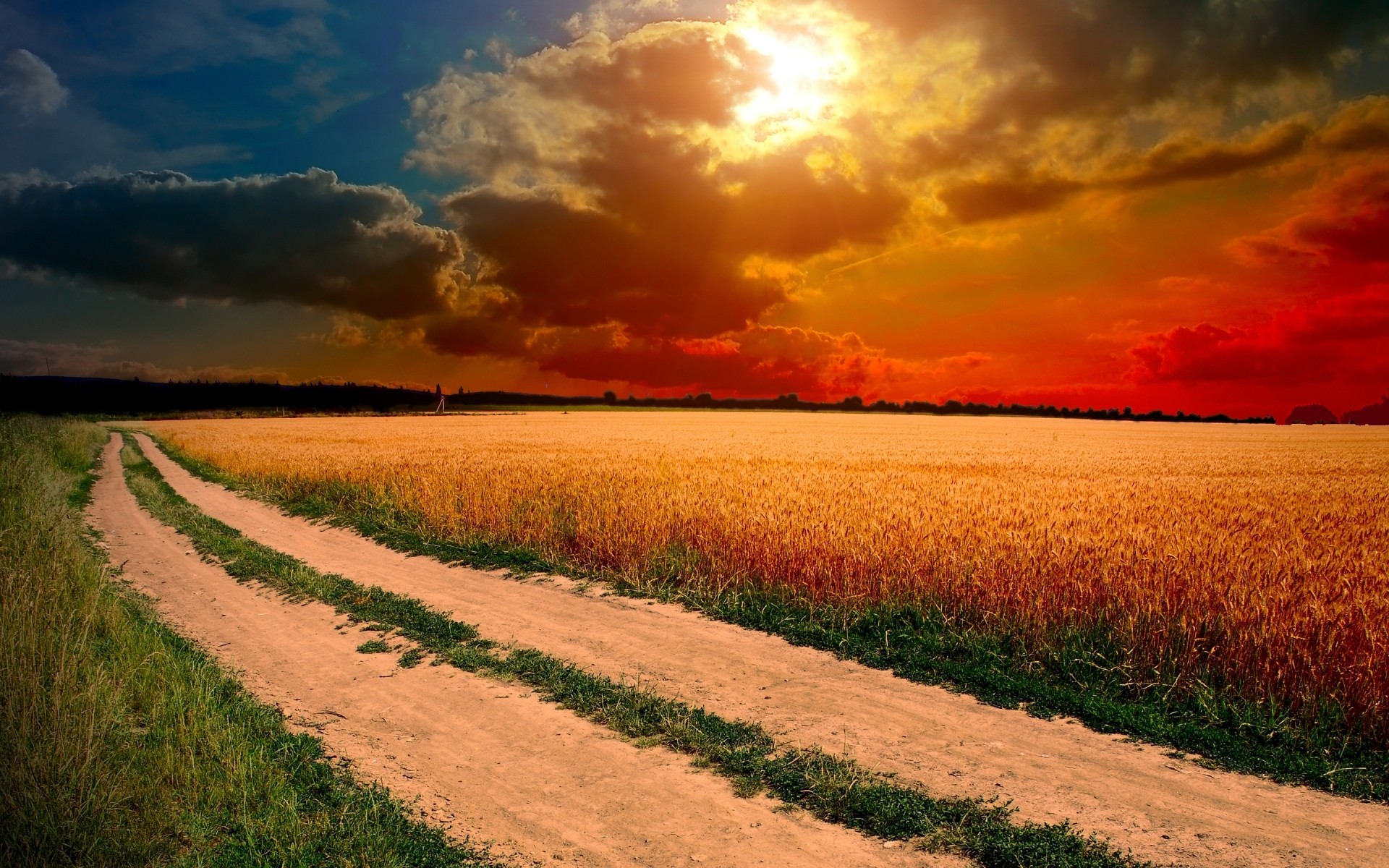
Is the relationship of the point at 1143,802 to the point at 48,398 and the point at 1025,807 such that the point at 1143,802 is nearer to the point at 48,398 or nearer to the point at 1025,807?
the point at 1025,807

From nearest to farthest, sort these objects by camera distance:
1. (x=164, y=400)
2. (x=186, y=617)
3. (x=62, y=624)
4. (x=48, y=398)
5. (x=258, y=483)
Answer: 1. (x=62, y=624)
2. (x=186, y=617)
3. (x=258, y=483)
4. (x=48, y=398)
5. (x=164, y=400)

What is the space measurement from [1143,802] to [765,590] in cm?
625

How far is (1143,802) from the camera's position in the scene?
5.75 meters

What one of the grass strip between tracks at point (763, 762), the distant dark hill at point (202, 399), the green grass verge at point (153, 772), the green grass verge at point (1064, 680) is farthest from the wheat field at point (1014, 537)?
the distant dark hill at point (202, 399)

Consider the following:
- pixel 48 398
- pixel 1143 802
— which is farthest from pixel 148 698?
pixel 48 398

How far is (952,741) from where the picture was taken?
22.5ft

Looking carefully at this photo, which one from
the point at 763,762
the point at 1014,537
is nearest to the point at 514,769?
the point at 763,762

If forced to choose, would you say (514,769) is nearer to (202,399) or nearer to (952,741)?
(952,741)

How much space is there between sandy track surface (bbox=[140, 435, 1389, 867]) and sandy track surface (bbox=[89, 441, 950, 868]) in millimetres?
1251

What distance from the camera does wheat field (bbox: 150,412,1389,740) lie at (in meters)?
7.92

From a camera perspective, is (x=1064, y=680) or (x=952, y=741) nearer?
(x=952, y=741)

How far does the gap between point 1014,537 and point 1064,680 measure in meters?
3.53

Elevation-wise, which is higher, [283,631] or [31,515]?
[31,515]

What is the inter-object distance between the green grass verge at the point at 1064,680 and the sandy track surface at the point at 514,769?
3436 millimetres
